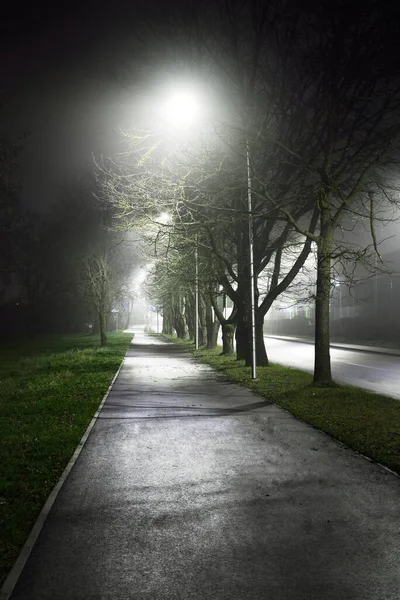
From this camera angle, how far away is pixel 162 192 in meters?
12.8

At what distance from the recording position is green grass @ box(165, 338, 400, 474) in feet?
22.8

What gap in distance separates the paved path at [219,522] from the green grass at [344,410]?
16.2 inches

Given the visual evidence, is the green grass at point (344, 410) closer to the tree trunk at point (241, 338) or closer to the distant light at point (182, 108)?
the tree trunk at point (241, 338)

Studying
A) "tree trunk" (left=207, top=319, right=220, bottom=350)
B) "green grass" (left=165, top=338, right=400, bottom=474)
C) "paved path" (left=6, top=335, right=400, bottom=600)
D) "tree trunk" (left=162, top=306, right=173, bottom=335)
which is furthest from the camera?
"tree trunk" (left=162, top=306, right=173, bottom=335)

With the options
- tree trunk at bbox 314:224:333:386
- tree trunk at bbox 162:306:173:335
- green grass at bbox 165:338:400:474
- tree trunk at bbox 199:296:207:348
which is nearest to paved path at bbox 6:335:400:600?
green grass at bbox 165:338:400:474

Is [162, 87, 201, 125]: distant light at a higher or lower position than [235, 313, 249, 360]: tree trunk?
higher

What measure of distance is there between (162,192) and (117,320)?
71.8 meters

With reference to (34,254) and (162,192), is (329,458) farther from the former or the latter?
(34,254)

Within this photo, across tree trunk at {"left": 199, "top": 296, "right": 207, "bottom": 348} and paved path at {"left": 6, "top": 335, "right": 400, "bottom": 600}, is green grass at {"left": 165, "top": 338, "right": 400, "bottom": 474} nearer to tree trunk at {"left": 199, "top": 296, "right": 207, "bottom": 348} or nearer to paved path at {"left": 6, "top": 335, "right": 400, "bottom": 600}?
paved path at {"left": 6, "top": 335, "right": 400, "bottom": 600}

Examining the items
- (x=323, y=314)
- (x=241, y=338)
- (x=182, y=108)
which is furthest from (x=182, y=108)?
(x=241, y=338)

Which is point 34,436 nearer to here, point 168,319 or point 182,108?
point 182,108

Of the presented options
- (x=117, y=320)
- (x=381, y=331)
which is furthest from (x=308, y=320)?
(x=117, y=320)

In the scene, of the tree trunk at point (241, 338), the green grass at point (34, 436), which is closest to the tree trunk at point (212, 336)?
the tree trunk at point (241, 338)

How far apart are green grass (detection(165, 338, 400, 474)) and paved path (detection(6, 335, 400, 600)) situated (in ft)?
1.35
